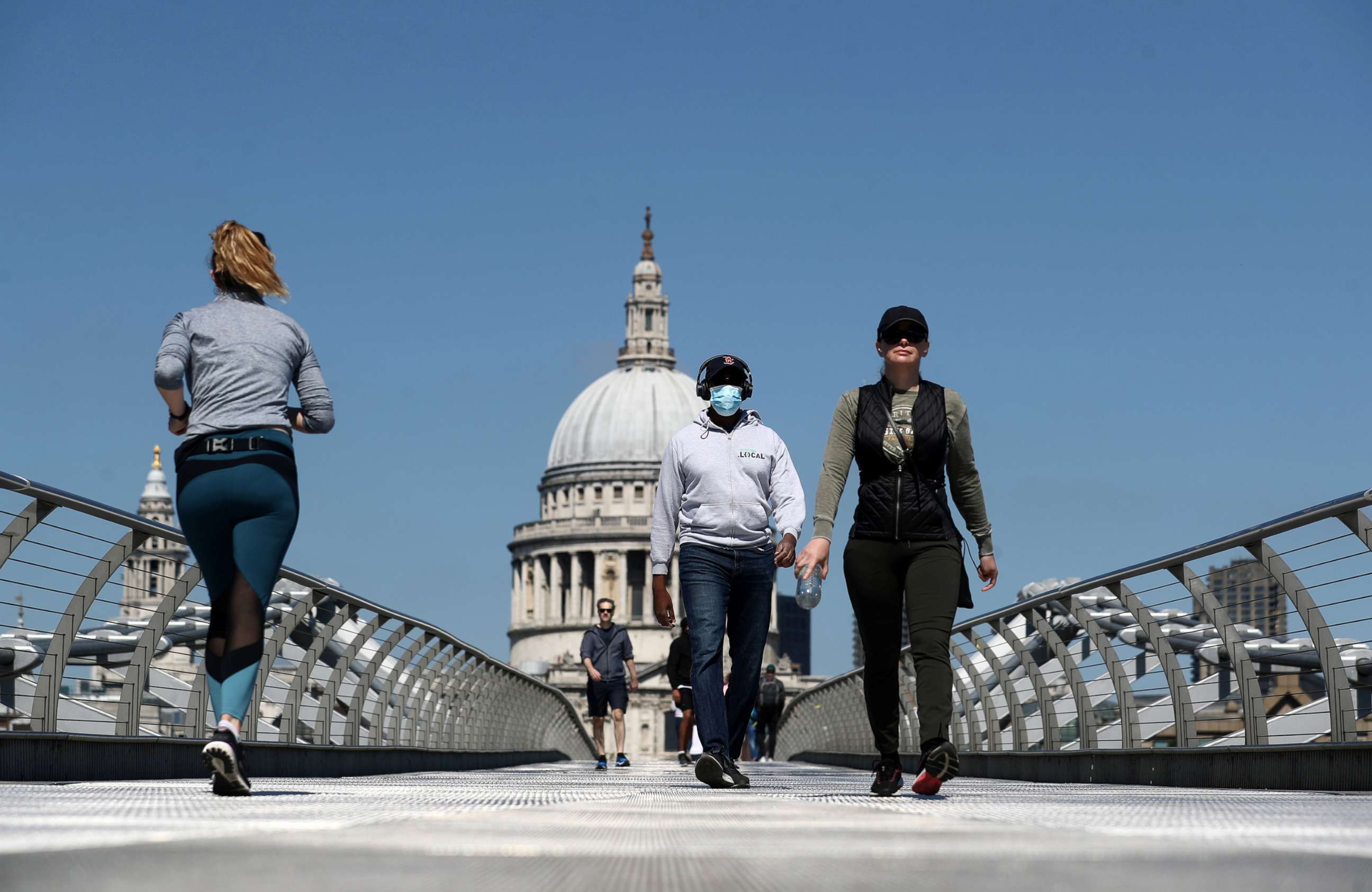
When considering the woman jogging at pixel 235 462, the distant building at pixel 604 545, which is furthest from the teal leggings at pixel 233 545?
the distant building at pixel 604 545

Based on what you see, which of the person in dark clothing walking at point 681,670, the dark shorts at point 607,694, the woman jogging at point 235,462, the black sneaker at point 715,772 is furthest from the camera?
the dark shorts at point 607,694

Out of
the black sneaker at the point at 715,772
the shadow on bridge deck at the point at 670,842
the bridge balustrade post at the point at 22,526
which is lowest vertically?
the shadow on bridge deck at the point at 670,842

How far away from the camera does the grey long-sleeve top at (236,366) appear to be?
705cm

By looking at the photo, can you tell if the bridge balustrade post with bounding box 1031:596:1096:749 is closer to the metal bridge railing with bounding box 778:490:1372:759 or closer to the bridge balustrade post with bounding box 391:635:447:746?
the metal bridge railing with bounding box 778:490:1372:759

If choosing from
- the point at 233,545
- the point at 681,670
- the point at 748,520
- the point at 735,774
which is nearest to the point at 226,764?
the point at 233,545

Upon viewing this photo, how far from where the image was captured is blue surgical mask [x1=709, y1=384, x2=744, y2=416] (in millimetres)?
9391

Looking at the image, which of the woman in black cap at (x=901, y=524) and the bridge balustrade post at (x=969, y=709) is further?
the bridge balustrade post at (x=969, y=709)

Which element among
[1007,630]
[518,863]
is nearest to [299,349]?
[518,863]

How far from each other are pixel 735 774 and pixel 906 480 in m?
1.71

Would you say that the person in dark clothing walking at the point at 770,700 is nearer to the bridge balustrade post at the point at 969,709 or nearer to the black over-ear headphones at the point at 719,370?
the bridge balustrade post at the point at 969,709

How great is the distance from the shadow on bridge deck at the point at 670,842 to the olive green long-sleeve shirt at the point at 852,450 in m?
1.43

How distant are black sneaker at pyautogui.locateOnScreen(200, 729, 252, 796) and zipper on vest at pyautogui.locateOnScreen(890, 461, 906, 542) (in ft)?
9.47

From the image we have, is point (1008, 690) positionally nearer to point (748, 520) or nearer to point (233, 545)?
point (748, 520)

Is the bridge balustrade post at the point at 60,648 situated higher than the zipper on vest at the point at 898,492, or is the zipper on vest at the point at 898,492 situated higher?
the zipper on vest at the point at 898,492
